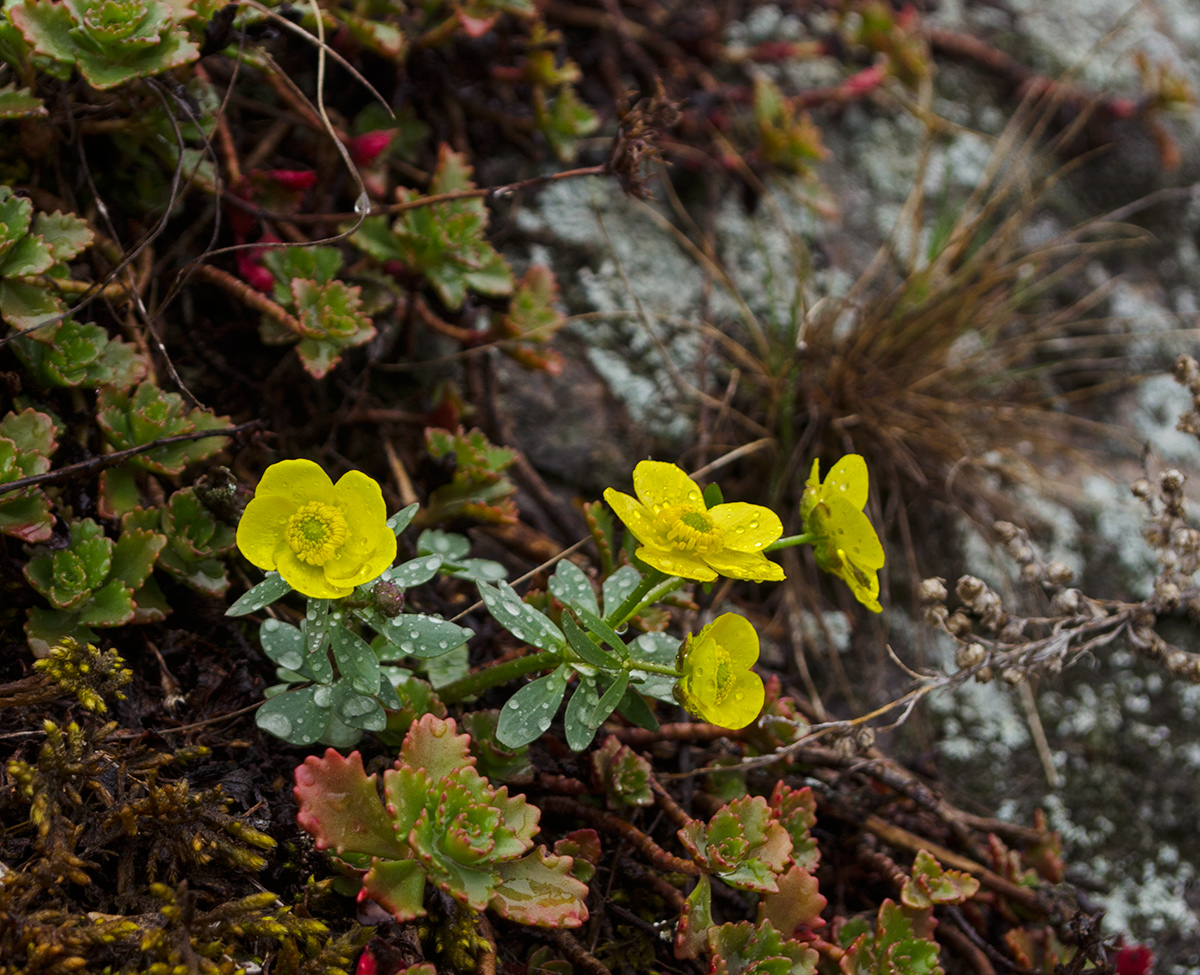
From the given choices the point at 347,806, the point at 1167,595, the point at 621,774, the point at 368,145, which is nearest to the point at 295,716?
the point at 347,806

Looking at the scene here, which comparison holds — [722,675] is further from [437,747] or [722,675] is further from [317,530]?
[317,530]

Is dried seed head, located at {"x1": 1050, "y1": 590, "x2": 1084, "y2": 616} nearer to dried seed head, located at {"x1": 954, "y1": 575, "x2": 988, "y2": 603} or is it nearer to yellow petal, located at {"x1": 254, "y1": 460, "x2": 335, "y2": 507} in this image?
dried seed head, located at {"x1": 954, "y1": 575, "x2": 988, "y2": 603}

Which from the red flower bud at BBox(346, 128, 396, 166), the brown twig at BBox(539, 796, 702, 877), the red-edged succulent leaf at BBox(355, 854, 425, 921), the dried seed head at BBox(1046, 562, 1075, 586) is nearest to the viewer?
the red-edged succulent leaf at BBox(355, 854, 425, 921)

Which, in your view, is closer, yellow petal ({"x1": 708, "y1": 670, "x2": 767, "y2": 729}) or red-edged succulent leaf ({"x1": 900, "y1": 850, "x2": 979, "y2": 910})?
yellow petal ({"x1": 708, "y1": 670, "x2": 767, "y2": 729})

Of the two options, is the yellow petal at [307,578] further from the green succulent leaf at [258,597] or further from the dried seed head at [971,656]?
the dried seed head at [971,656]

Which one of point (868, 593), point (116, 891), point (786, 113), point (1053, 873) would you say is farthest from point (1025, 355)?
point (116, 891)

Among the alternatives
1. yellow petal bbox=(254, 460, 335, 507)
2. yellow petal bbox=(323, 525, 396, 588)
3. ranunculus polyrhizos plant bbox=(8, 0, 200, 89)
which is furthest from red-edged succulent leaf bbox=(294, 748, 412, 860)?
ranunculus polyrhizos plant bbox=(8, 0, 200, 89)
